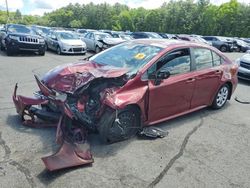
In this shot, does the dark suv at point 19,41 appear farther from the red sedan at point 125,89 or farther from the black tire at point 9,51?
the red sedan at point 125,89

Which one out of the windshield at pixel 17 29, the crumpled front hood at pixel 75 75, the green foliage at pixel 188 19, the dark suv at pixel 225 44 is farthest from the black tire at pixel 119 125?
the green foliage at pixel 188 19

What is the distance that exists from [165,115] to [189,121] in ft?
2.66

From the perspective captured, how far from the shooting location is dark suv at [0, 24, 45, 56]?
528 inches

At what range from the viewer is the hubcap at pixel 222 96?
20.3 ft

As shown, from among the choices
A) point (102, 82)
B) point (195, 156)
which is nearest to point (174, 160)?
point (195, 156)

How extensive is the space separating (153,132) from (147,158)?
2.50 feet

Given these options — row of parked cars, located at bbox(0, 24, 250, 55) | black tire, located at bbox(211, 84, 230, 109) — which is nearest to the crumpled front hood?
black tire, located at bbox(211, 84, 230, 109)

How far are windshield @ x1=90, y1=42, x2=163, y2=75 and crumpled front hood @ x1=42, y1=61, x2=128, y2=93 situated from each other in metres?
0.23

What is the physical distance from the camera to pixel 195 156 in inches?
160

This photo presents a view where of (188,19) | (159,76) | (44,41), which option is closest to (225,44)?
(44,41)

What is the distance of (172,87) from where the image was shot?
188 inches

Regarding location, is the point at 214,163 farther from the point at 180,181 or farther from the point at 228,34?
the point at 228,34

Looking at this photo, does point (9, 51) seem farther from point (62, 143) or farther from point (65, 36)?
point (62, 143)

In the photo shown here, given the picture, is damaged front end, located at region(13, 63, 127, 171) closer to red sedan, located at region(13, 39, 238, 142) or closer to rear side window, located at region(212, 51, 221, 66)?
red sedan, located at region(13, 39, 238, 142)
